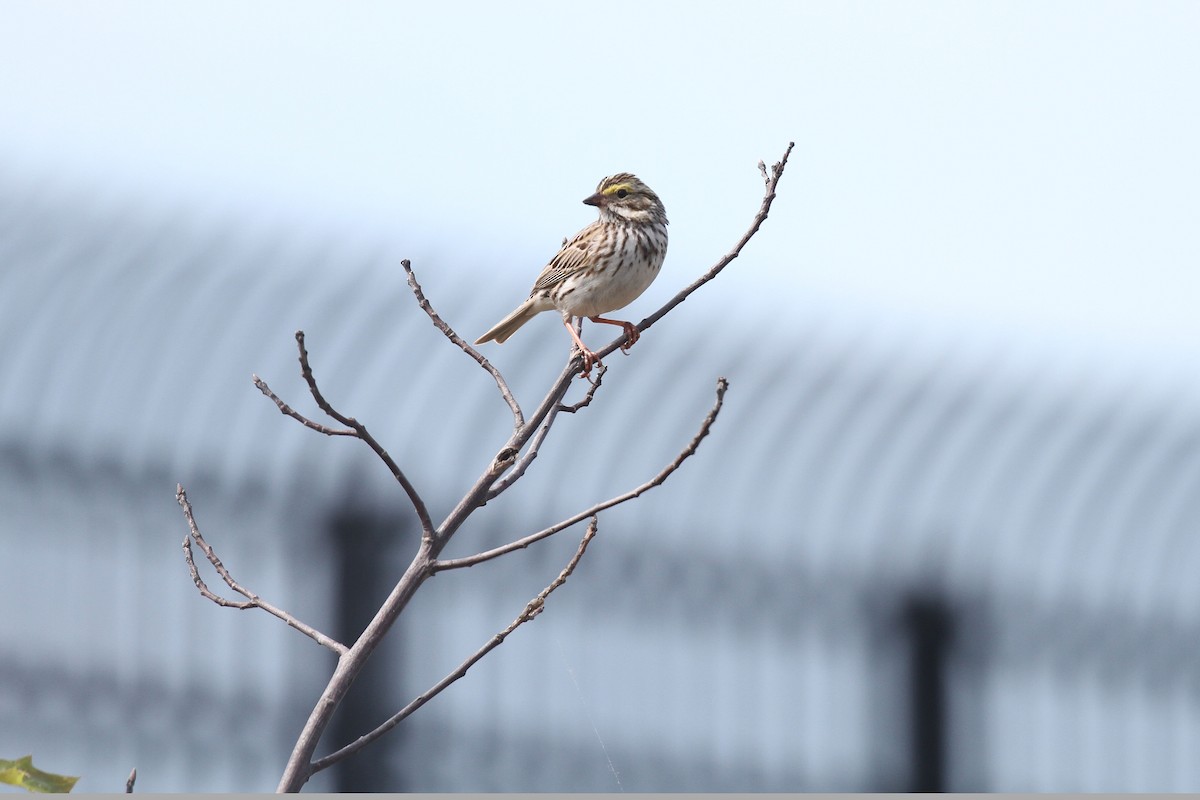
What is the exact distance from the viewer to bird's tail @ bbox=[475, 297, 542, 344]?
553 cm

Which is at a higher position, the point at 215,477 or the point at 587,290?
the point at 587,290

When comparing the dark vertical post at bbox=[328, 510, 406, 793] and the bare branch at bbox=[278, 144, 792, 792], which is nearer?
the bare branch at bbox=[278, 144, 792, 792]

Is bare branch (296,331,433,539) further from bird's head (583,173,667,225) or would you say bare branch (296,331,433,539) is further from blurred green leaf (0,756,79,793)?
bird's head (583,173,667,225)

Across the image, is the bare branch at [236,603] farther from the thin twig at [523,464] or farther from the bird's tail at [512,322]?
the bird's tail at [512,322]

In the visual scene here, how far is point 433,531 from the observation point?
2.87 m

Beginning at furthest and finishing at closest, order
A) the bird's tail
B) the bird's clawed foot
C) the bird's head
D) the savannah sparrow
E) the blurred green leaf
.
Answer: the bird's tail → the bird's head → the savannah sparrow → the bird's clawed foot → the blurred green leaf

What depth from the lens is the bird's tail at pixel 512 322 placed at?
553 centimetres

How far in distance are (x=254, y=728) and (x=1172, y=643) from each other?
3332mm

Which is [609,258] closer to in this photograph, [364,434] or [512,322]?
→ [512,322]

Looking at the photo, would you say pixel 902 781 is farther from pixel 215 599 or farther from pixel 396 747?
pixel 215 599

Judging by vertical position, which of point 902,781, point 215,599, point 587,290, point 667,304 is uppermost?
point 587,290

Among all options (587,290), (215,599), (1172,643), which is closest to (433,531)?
(215,599)

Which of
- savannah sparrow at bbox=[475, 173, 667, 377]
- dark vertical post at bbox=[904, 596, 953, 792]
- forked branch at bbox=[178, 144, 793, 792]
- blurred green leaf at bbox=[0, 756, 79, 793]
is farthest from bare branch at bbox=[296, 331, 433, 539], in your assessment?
dark vertical post at bbox=[904, 596, 953, 792]

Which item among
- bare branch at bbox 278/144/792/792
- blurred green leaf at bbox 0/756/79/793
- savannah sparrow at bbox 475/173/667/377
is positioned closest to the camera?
blurred green leaf at bbox 0/756/79/793
